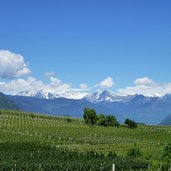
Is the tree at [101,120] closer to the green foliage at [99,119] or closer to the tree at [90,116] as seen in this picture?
the green foliage at [99,119]

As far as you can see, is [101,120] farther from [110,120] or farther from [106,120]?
[110,120]

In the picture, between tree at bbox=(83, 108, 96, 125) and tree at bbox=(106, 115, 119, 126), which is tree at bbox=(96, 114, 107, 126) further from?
tree at bbox=(83, 108, 96, 125)

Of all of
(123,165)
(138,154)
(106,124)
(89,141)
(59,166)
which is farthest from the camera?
(106,124)

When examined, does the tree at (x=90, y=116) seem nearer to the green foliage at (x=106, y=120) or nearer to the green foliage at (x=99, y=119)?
the green foliage at (x=99, y=119)

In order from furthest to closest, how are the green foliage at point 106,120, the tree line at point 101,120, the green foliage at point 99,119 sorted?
1. the tree line at point 101,120
2. the green foliage at point 99,119
3. the green foliage at point 106,120

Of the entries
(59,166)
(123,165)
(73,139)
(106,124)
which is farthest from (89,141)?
(106,124)

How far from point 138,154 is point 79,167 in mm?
17866

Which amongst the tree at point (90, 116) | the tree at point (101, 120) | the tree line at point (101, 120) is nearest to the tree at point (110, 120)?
the tree line at point (101, 120)

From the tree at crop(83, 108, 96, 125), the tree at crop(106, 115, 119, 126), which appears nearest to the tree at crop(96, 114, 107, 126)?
the tree at crop(106, 115, 119, 126)

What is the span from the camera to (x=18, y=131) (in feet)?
355

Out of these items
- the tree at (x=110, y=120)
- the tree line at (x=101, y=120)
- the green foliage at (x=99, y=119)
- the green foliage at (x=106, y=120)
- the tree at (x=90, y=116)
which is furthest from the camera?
the tree at (x=90, y=116)

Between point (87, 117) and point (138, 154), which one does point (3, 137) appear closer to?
point (138, 154)

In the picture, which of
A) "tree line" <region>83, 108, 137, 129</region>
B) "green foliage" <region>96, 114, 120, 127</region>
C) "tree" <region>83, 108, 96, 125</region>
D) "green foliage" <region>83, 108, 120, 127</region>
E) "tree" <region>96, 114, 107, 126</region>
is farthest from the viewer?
"tree" <region>83, 108, 96, 125</region>

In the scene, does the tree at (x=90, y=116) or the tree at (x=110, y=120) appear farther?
the tree at (x=90, y=116)
